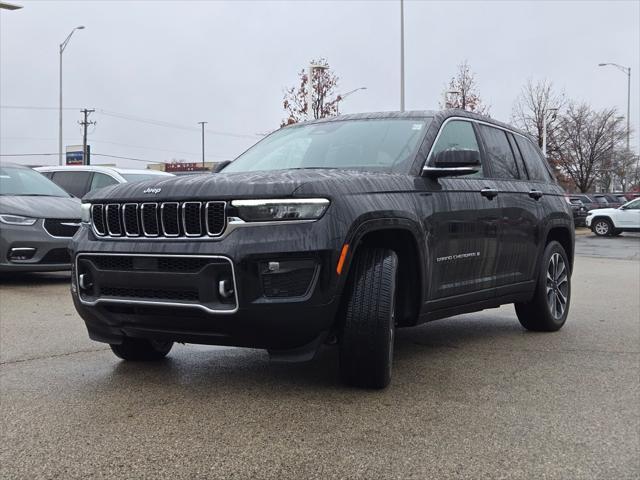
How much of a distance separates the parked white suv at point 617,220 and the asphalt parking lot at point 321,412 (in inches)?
965

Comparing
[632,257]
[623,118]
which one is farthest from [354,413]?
[623,118]

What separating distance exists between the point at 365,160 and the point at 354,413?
1.76 metres

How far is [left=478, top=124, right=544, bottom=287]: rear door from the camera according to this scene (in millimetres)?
6043

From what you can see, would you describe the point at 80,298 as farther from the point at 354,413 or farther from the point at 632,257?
the point at 632,257

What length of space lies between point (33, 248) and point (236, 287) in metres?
6.28

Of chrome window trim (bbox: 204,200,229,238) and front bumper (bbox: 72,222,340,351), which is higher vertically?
chrome window trim (bbox: 204,200,229,238)

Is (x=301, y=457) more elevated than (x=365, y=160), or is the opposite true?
(x=365, y=160)

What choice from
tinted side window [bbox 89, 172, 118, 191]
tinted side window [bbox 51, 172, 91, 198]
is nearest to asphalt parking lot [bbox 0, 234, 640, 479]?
tinted side window [bbox 89, 172, 118, 191]

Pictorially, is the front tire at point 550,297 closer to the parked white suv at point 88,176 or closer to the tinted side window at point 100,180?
the parked white suv at point 88,176

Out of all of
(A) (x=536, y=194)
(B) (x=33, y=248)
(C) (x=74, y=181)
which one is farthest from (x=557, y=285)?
(C) (x=74, y=181)

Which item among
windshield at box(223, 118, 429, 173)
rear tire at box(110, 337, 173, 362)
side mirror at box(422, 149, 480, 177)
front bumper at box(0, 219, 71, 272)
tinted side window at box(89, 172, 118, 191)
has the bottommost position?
rear tire at box(110, 337, 173, 362)

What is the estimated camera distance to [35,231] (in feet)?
31.6

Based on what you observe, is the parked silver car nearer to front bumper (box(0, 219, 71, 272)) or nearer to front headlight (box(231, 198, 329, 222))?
front bumper (box(0, 219, 71, 272))

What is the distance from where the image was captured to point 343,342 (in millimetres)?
4352
